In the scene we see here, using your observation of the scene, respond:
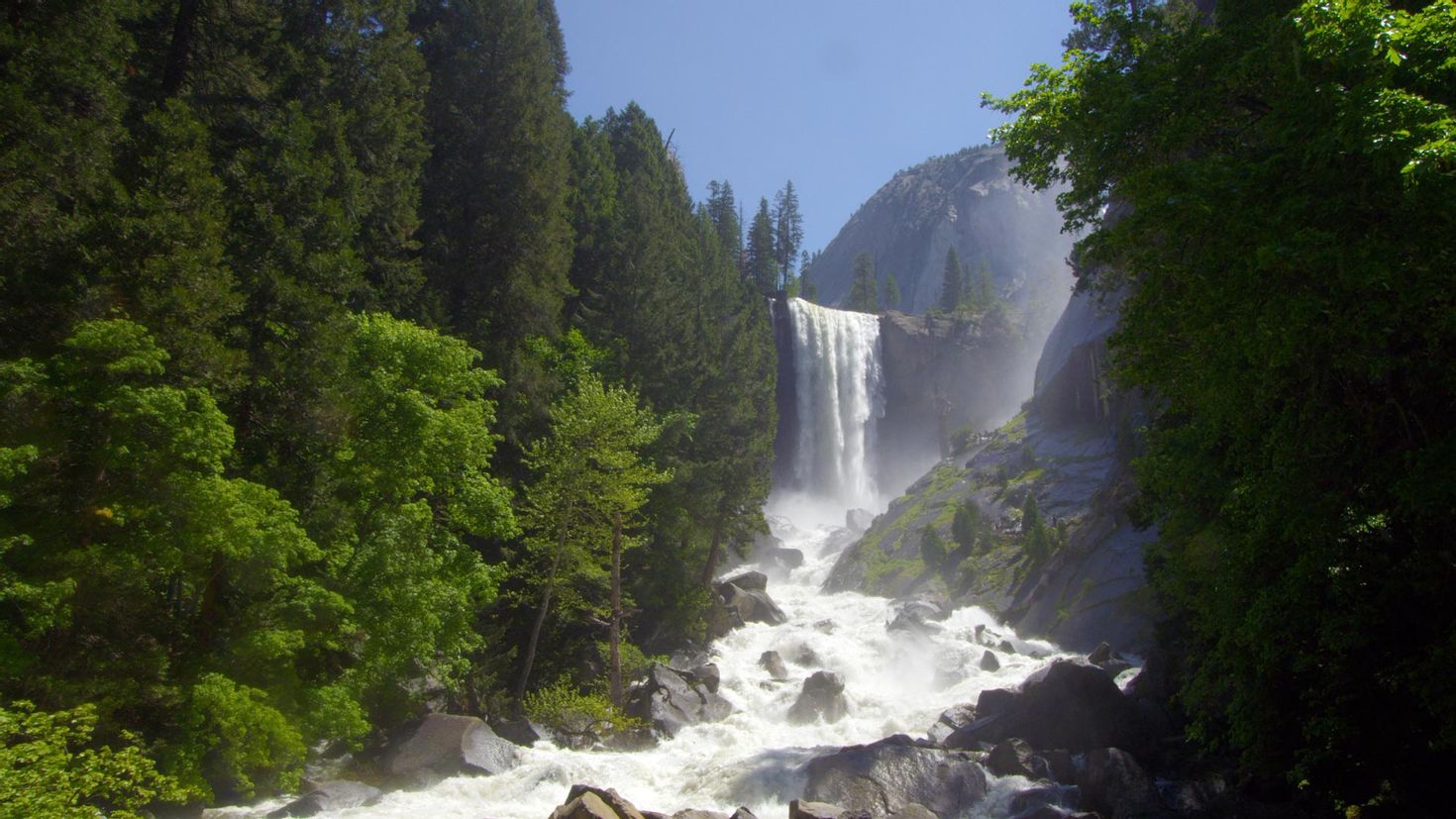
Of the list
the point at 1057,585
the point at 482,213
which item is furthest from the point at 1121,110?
the point at 1057,585

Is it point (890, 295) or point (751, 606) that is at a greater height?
point (890, 295)

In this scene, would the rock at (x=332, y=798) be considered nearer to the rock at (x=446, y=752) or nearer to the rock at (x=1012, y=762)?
→ the rock at (x=446, y=752)

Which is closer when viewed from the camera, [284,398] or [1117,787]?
[1117,787]

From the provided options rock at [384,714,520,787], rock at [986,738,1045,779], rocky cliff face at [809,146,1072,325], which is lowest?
rock at [986,738,1045,779]

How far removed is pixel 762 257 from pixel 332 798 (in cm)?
7255

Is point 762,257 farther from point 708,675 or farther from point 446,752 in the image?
point 446,752

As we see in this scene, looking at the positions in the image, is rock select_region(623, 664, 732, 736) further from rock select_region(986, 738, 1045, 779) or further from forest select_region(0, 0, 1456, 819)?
rock select_region(986, 738, 1045, 779)

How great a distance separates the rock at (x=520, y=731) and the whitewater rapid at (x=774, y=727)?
1.21ft

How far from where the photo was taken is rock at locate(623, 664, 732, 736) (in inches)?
940

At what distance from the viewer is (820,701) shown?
89.5ft

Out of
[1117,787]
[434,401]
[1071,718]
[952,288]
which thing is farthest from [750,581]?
[952,288]

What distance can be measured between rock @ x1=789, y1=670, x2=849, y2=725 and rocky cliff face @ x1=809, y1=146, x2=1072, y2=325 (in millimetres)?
89829

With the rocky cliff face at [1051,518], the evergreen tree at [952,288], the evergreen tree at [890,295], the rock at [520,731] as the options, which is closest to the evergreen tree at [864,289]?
the evergreen tree at [890,295]

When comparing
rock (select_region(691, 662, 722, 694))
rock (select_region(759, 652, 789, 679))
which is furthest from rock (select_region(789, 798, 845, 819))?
rock (select_region(759, 652, 789, 679))
